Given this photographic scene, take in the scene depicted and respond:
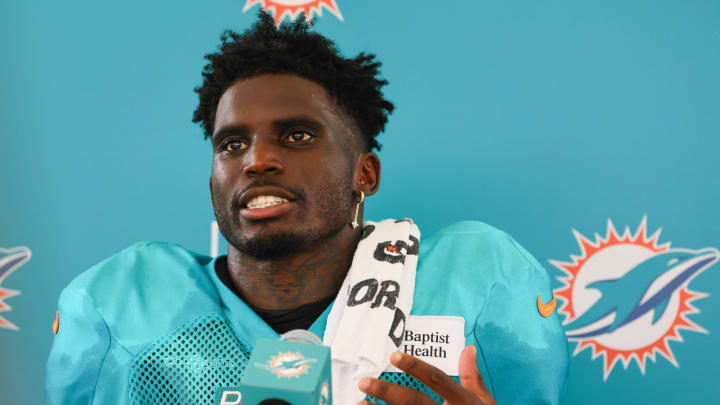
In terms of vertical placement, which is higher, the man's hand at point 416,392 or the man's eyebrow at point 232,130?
the man's eyebrow at point 232,130

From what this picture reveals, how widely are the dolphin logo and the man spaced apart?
38 centimetres

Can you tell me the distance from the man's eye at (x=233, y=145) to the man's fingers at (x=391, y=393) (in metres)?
0.57

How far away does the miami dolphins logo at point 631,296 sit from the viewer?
143 cm

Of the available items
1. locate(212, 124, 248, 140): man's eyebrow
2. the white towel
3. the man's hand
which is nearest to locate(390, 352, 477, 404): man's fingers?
the man's hand

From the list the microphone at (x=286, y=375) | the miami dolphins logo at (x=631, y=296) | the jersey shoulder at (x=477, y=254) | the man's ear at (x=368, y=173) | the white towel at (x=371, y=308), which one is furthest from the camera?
the miami dolphins logo at (x=631, y=296)

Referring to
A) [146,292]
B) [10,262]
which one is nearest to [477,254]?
[146,292]

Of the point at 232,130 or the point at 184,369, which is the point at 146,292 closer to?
the point at 184,369

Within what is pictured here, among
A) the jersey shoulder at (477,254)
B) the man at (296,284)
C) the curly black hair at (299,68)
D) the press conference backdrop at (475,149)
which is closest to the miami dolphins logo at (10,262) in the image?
the press conference backdrop at (475,149)

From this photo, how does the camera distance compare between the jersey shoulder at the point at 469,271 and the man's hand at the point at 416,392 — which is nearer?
the man's hand at the point at 416,392

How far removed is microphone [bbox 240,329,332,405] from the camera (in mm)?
564

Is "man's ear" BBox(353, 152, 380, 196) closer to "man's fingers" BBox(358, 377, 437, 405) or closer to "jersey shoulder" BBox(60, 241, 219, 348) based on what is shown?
"jersey shoulder" BBox(60, 241, 219, 348)

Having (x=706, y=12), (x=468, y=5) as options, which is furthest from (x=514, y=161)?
(x=706, y=12)

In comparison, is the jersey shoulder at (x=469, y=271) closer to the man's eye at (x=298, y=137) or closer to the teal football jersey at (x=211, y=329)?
the teal football jersey at (x=211, y=329)

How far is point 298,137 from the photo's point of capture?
1.15 metres
